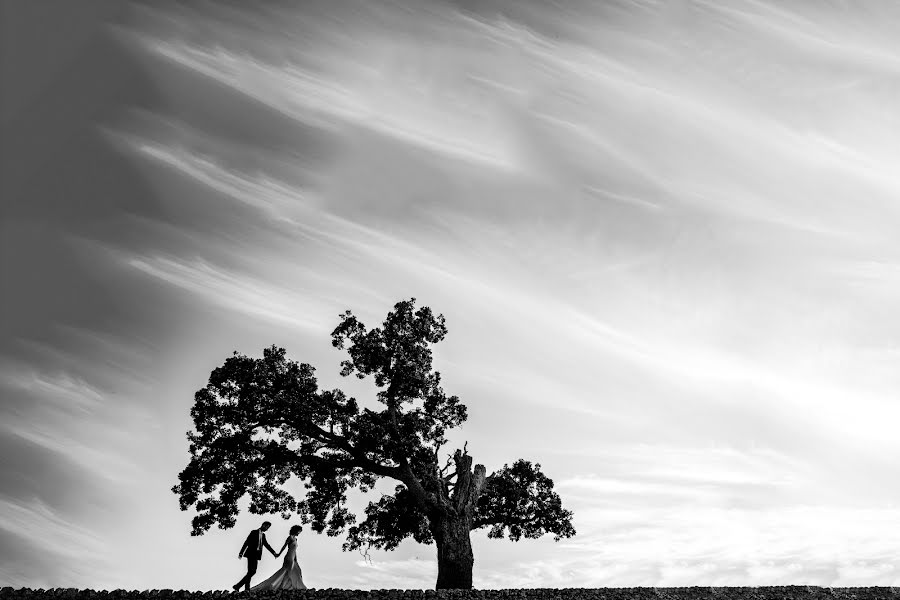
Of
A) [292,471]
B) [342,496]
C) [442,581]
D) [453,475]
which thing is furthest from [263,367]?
[442,581]

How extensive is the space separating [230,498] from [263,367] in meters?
5.75

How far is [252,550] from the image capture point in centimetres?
2369

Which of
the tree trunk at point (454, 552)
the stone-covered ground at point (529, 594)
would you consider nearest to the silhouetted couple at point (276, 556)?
the stone-covered ground at point (529, 594)

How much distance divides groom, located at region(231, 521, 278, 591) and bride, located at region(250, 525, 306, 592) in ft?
2.18

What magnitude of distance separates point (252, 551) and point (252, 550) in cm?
3

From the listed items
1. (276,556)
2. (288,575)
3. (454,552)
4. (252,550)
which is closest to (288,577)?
(288,575)

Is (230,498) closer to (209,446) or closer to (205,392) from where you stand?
(209,446)

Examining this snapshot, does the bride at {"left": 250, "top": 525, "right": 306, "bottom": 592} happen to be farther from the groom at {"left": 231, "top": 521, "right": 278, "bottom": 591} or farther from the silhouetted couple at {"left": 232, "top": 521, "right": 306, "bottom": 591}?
the groom at {"left": 231, "top": 521, "right": 278, "bottom": 591}

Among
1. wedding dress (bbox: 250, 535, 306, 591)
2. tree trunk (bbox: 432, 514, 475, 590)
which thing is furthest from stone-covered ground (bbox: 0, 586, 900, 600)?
tree trunk (bbox: 432, 514, 475, 590)

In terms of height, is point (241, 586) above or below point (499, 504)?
below

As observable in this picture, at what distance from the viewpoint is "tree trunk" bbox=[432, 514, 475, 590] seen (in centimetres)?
2770

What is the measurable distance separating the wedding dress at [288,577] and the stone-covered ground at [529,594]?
3102 millimetres

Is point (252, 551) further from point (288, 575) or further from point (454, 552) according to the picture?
point (454, 552)

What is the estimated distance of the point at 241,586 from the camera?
76.7ft
